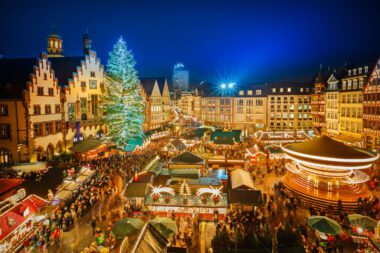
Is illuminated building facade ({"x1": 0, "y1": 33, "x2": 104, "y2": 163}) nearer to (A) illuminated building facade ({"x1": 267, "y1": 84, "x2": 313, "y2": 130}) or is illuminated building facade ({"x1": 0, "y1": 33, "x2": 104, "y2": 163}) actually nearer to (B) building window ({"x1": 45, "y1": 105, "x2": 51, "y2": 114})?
(B) building window ({"x1": 45, "y1": 105, "x2": 51, "y2": 114})

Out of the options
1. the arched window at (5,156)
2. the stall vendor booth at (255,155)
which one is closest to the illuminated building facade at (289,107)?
the stall vendor booth at (255,155)

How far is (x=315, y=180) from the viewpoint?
73.6 ft

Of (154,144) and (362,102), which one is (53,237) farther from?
(362,102)

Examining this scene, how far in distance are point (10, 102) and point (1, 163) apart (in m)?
6.52

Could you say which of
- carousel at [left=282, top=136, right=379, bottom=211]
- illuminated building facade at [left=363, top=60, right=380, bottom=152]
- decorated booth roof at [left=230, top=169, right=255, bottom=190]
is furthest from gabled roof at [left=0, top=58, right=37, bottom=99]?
illuminated building facade at [left=363, top=60, right=380, bottom=152]

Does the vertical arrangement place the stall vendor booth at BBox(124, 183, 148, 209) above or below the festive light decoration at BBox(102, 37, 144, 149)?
below

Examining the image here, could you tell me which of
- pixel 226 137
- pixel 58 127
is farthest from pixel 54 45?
pixel 226 137

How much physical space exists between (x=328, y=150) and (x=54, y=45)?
46297mm

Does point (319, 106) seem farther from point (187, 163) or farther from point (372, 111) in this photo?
point (187, 163)

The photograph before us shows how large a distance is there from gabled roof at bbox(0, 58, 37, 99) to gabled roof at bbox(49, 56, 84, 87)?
6364 mm

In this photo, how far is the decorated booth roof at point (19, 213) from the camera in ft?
39.6

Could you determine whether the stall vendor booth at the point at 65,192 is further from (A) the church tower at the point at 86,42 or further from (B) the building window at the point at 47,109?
(A) the church tower at the point at 86,42

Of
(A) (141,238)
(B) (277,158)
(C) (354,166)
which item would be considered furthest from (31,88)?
(C) (354,166)

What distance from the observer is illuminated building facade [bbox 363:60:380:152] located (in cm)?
3585
